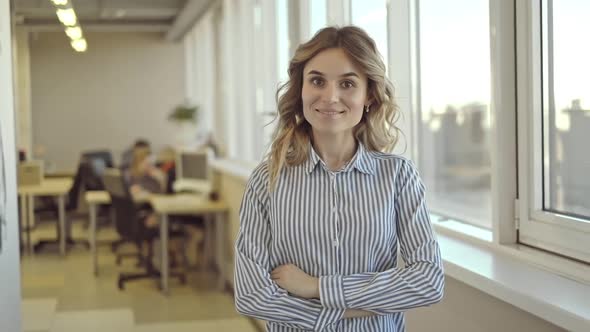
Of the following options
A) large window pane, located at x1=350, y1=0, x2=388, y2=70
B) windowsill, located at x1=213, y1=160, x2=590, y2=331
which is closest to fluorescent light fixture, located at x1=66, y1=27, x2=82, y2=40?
large window pane, located at x1=350, y1=0, x2=388, y2=70

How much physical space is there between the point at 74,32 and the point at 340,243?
126 inches

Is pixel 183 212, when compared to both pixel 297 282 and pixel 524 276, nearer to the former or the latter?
pixel 524 276

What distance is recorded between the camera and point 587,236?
2168mm

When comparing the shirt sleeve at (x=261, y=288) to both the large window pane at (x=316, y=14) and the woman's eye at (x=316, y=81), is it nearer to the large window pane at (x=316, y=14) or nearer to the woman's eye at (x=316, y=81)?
the woman's eye at (x=316, y=81)

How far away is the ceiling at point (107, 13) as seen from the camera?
3662 millimetres

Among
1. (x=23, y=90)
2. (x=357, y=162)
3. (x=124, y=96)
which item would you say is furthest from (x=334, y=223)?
(x=124, y=96)

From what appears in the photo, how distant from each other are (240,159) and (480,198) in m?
8.64

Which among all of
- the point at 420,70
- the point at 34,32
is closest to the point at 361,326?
the point at 420,70

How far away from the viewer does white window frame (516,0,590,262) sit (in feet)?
7.90

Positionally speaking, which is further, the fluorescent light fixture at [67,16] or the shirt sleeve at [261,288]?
the fluorescent light fixture at [67,16]

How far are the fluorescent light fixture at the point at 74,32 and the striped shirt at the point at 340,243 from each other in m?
2.93

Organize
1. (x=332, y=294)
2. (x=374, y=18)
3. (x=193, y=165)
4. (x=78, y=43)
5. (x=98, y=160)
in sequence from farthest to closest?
(x=98, y=160) < (x=193, y=165) < (x=78, y=43) < (x=374, y=18) < (x=332, y=294)

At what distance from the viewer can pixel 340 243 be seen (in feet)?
5.51

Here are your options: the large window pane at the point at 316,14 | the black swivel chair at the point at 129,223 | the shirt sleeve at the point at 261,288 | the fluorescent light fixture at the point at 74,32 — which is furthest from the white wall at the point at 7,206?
the black swivel chair at the point at 129,223
